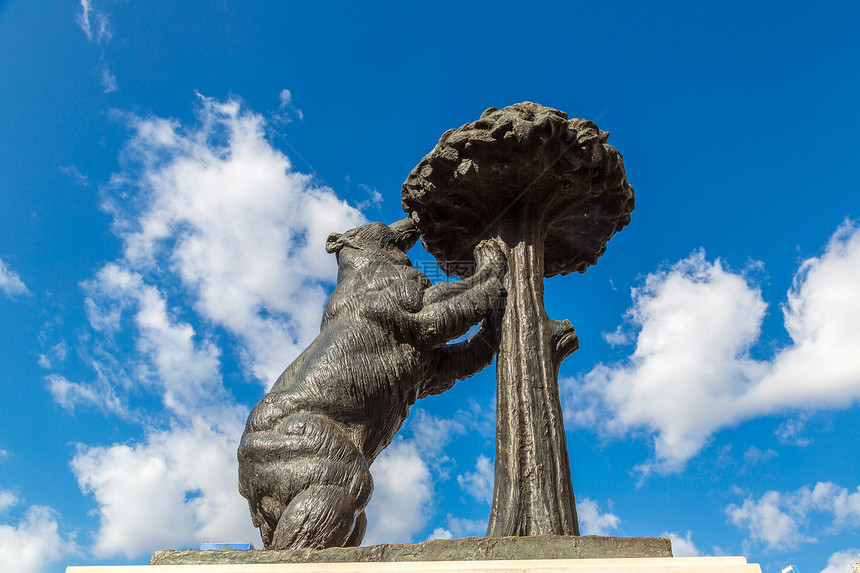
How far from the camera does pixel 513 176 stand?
620 cm

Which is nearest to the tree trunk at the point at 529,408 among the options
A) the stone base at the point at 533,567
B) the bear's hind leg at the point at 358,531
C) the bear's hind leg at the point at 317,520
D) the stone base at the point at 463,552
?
the stone base at the point at 463,552

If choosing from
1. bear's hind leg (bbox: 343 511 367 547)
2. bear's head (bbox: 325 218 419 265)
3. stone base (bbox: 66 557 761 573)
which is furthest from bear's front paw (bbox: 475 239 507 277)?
stone base (bbox: 66 557 761 573)

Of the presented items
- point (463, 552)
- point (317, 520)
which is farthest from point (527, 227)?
point (317, 520)

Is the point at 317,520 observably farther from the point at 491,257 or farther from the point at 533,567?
the point at 491,257

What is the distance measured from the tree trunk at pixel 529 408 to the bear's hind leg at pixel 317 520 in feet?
4.00

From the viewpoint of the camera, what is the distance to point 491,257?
6.18m

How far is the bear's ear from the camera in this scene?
6105 millimetres

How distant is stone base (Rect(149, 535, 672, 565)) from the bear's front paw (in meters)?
2.78

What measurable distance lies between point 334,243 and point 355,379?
1.78 m

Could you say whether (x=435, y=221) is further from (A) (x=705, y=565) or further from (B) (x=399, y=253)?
(A) (x=705, y=565)

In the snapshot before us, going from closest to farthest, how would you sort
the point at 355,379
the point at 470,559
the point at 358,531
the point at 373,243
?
the point at 470,559
the point at 358,531
the point at 355,379
the point at 373,243

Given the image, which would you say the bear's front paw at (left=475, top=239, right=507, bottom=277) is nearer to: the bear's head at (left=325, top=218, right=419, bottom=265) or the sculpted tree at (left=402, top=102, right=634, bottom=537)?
the sculpted tree at (left=402, top=102, right=634, bottom=537)

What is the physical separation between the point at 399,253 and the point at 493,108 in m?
1.73

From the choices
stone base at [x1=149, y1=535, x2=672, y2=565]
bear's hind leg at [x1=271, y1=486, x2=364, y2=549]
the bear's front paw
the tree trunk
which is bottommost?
stone base at [x1=149, y1=535, x2=672, y2=565]
